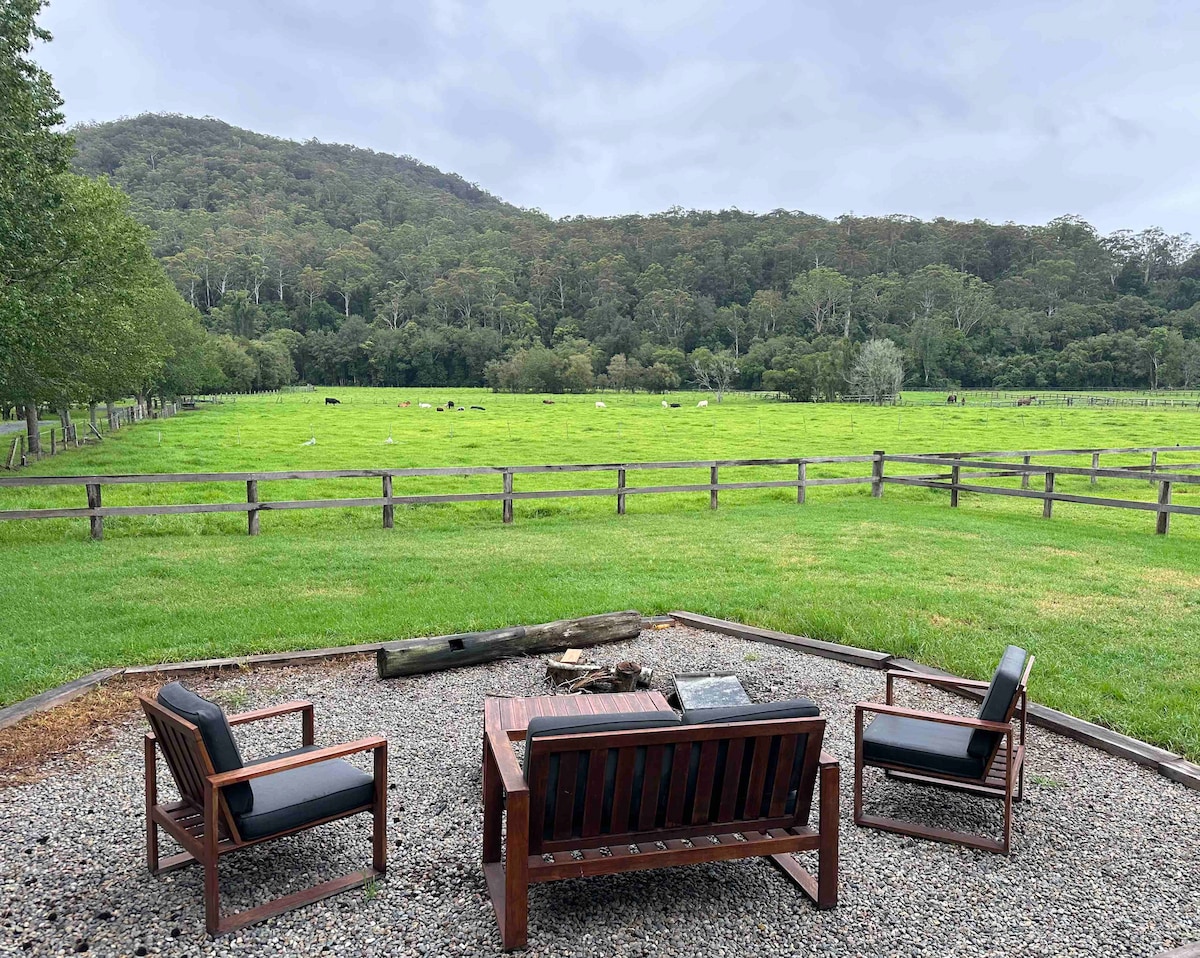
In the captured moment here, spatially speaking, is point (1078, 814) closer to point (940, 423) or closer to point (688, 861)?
point (688, 861)

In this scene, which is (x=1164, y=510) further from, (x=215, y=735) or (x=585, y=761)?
(x=215, y=735)

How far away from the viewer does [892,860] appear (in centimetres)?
402

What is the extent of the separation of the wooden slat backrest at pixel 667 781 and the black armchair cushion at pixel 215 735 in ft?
4.30

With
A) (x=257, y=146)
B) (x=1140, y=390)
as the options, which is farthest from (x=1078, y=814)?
(x=257, y=146)

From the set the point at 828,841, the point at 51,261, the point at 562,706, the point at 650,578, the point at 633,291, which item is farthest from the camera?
the point at 633,291

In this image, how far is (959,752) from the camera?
167 inches

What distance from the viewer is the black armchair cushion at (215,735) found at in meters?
3.38

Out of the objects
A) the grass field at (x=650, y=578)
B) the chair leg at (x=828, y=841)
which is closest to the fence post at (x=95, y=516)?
the grass field at (x=650, y=578)

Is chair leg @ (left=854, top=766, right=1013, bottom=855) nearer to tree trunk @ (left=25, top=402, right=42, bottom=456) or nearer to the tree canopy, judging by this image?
the tree canopy

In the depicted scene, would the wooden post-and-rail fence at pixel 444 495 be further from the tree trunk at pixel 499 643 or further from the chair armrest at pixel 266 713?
the chair armrest at pixel 266 713

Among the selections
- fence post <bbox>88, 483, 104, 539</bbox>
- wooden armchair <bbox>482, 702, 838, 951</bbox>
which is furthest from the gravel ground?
fence post <bbox>88, 483, 104, 539</bbox>

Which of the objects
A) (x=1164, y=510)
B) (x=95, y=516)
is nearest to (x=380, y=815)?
(x=95, y=516)

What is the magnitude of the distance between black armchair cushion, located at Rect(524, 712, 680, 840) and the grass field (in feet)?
13.2

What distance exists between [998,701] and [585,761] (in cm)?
227
